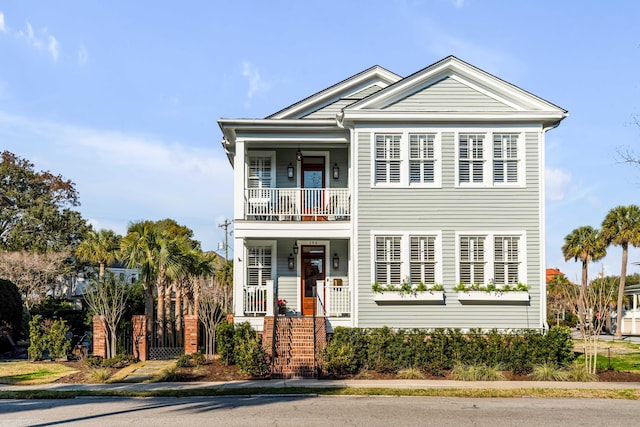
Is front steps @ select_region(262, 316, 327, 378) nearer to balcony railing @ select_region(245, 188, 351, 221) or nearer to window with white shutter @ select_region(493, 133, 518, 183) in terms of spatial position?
balcony railing @ select_region(245, 188, 351, 221)

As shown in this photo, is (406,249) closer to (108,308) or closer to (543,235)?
(543,235)

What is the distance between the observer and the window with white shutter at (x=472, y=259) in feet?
64.0

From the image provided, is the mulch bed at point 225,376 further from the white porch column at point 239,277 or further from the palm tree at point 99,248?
the palm tree at point 99,248

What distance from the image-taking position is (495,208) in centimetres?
1962

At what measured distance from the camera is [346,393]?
14750 millimetres

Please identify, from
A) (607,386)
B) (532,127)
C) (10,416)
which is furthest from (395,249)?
(10,416)

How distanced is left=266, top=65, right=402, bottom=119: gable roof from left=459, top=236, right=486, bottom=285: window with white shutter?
21.0 ft

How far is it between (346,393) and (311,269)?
25.0 ft

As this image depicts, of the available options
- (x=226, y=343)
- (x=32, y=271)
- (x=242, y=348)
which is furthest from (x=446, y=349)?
(x=32, y=271)

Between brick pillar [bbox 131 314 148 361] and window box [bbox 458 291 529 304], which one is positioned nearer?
window box [bbox 458 291 529 304]

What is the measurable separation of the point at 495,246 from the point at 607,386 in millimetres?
5043

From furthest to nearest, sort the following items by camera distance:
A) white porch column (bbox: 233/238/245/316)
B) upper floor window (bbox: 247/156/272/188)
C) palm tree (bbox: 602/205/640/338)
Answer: palm tree (bbox: 602/205/640/338) → upper floor window (bbox: 247/156/272/188) → white porch column (bbox: 233/238/245/316)

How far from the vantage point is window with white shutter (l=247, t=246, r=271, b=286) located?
21719mm

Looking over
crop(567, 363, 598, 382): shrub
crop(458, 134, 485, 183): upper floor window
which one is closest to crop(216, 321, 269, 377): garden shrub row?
crop(458, 134, 485, 183): upper floor window
